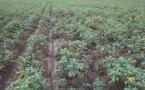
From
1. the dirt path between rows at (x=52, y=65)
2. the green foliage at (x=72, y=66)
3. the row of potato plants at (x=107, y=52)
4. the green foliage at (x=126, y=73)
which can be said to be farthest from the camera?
the dirt path between rows at (x=52, y=65)

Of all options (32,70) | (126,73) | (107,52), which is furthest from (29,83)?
(107,52)

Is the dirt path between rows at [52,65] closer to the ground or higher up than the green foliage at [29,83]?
closer to the ground

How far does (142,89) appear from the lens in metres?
7.32

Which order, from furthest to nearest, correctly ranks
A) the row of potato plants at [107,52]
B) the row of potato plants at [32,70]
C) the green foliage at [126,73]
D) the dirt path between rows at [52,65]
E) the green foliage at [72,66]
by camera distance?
the dirt path between rows at [52,65]
the green foliage at [72,66]
the row of potato plants at [107,52]
the row of potato plants at [32,70]
the green foliage at [126,73]

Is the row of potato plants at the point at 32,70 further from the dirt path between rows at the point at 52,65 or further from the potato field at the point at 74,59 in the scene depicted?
the dirt path between rows at the point at 52,65

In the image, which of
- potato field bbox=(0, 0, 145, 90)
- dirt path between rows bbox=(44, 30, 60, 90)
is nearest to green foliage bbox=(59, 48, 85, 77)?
potato field bbox=(0, 0, 145, 90)

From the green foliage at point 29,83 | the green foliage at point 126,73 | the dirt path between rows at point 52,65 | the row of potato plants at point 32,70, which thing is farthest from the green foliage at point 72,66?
the green foliage at point 29,83

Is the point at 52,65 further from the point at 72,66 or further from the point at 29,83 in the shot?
the point at 29,83

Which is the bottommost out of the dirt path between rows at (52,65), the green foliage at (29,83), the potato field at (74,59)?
the dirt path between rows at (52,65)

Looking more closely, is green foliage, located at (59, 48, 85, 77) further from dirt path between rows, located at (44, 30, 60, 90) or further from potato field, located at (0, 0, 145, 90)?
dirt path between rows, located at (44, 30, 60, 90)

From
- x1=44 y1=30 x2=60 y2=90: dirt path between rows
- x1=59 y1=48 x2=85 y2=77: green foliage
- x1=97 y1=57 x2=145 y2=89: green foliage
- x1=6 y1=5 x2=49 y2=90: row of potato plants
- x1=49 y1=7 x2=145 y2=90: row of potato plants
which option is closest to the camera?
x1=97 y1=57 x2=145 y2=89: green foliage

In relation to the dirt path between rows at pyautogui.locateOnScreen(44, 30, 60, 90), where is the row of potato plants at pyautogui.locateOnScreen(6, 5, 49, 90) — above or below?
above

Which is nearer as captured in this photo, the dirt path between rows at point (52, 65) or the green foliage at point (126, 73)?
the green foliage at point (126, 73)

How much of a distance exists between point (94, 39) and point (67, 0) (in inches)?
980
